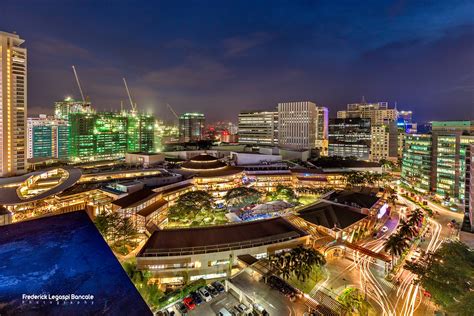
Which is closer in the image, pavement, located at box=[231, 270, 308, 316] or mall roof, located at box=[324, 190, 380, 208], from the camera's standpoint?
pavement, located at box=[231, 270, 308, 316]

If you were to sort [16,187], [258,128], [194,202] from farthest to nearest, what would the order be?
[258,128], [16,187], [194,202]

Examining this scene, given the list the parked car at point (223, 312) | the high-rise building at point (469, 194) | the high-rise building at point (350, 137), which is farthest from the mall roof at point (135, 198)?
the high-rise building at point (350, 137)

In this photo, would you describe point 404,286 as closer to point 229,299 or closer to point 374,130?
point 229,299

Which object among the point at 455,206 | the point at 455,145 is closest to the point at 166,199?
the point at 455,206

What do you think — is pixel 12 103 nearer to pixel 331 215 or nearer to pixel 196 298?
pixel 196 298

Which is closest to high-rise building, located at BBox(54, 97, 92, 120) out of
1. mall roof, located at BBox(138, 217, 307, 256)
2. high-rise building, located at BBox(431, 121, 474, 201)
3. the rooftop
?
the rooftop

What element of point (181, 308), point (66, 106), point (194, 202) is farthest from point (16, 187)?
point (66, 106)

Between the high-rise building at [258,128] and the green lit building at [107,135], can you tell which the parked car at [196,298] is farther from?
the green lit building at [107,135]

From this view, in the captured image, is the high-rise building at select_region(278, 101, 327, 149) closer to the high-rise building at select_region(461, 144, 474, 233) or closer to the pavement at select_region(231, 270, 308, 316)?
the high-rise building at select_region(461, 144, 474, 233)
